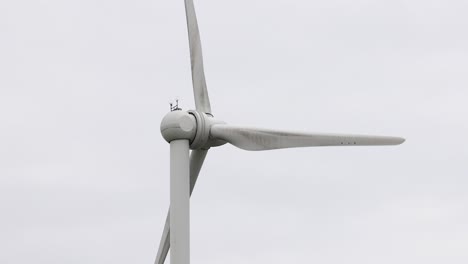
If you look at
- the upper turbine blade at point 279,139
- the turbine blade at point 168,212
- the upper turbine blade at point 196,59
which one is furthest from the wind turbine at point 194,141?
the upper turbine blade at point 196,59

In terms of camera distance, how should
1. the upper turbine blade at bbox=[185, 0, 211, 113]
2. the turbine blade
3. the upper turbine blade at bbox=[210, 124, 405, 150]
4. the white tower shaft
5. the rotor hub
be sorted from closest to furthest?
the white tower shaft
the rotor hub
the upper turbine blade at bbox=[210, 124, 405, 150]
the turbine blade
the upper turbine blade at bbox=[185, 0, 211, 113]

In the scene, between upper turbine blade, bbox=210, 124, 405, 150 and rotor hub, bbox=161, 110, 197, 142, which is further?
upper turbine blade, bbox=210, 124, 405, 150

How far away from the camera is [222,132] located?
95.8 ft

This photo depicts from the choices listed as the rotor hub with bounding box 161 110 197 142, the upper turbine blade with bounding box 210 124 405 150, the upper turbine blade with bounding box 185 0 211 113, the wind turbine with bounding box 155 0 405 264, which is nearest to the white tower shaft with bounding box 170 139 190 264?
the wind turbine with bounding box 155 0 405 264

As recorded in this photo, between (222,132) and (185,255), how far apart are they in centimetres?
425

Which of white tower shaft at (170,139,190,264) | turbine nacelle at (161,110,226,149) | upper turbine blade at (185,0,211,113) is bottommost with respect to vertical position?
white tower shaft at (170,139,190,264)

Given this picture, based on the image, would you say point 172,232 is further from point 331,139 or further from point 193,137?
point 331,139

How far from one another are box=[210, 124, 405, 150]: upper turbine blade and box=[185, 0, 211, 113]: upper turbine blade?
1795 mm

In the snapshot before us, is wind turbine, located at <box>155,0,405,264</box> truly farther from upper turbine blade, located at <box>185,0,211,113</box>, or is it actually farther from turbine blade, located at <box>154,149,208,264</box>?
upper turbine blade, located at <box>185,0,211,113</box>

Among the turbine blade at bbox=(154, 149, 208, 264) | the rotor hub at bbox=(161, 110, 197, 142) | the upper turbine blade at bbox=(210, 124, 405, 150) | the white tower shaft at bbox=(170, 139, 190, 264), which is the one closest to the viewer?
the white tower shaft at bbox=(170, 139, 190, 264)

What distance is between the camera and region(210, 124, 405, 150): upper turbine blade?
93.8 ft

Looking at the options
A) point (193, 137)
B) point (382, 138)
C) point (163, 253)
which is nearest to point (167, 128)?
point (193, 137)

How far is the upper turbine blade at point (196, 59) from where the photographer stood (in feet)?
101

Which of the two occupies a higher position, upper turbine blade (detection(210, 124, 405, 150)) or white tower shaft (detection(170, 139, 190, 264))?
upper turbine blade (detection(210, 124, 405, 150))
